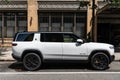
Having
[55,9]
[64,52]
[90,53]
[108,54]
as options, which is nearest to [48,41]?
[64,52]

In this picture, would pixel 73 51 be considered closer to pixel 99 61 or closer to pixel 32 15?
pixel 99 61

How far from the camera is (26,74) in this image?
12273 mm

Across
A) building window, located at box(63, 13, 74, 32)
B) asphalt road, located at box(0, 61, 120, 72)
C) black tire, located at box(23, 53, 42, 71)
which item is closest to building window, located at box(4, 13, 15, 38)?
building window, located at box(63, 13, 74, 32)

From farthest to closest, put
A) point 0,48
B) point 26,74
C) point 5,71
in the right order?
point 0,48, point 5,71, point 26,74

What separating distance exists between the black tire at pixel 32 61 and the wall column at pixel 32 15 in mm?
11094

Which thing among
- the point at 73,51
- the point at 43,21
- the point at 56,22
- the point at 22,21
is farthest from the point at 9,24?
the point at 73,51

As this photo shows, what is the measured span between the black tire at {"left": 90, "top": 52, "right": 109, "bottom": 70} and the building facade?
10.8m

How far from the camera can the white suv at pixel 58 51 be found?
1334cm

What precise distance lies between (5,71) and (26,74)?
1358 mm

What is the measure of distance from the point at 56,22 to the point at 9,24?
399 centimetres

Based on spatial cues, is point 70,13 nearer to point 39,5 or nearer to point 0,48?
point 39,5

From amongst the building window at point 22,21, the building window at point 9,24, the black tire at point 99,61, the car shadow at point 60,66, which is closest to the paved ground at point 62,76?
the black tire at point 99,61

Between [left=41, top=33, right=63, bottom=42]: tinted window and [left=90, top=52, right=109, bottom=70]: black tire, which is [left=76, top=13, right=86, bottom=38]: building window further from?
[left=90, top=52, right=109, bottom=70]: black tire

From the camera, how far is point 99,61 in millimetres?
13547
